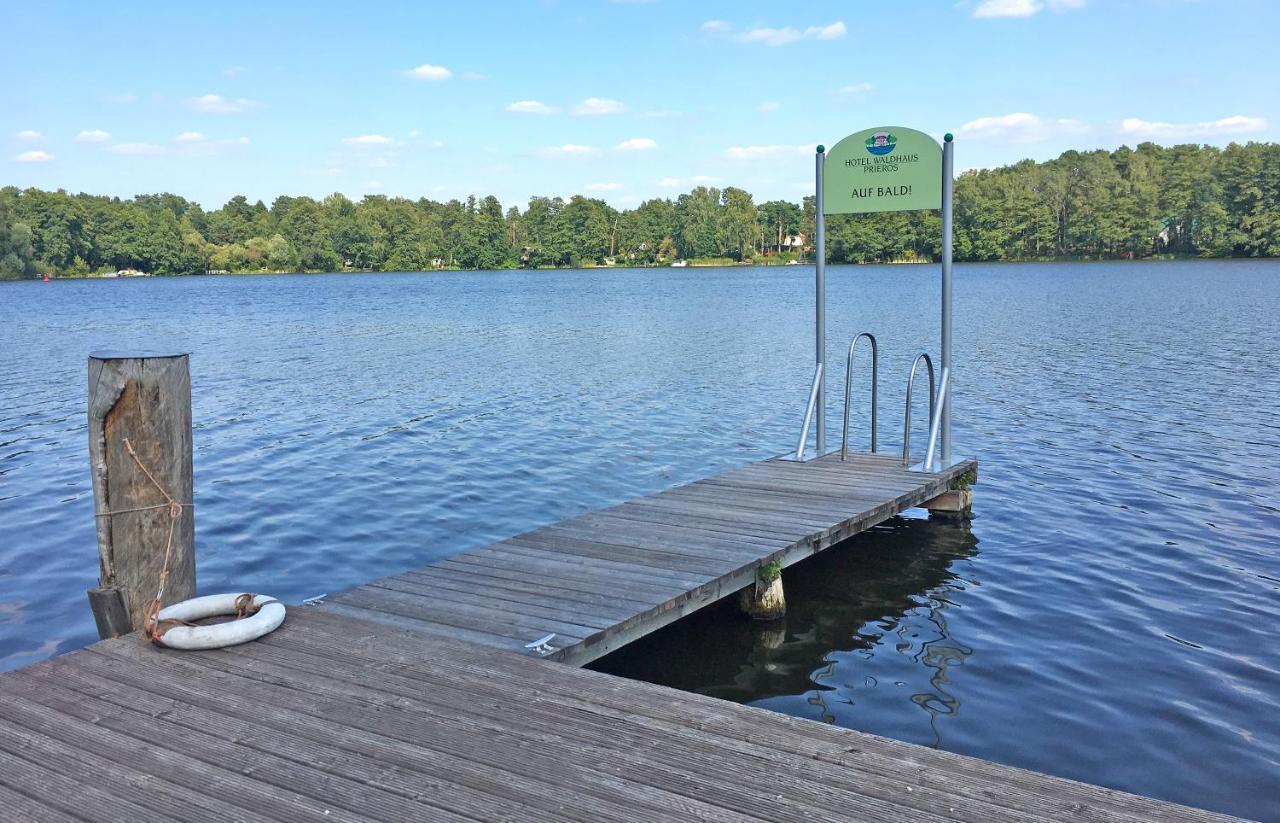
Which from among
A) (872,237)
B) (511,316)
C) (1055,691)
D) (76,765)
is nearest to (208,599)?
(76,765)

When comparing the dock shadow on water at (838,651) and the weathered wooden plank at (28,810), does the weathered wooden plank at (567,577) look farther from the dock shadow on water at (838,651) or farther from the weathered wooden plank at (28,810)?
the weathered wooden plank at (28,810)

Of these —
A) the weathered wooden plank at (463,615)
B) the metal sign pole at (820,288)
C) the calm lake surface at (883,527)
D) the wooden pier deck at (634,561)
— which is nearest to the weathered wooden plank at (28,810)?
the wooden pier deck at (634,561)

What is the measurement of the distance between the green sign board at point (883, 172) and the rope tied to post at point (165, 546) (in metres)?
6.90

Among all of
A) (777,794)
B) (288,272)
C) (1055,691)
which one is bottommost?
(1055,691)

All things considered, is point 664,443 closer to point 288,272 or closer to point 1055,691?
point 1055,691

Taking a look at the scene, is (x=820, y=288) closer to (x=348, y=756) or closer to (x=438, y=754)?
(x=438, y=754)

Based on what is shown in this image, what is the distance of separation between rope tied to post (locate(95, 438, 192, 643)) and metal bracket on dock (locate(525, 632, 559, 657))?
5.36 ft

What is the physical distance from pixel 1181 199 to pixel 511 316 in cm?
9442

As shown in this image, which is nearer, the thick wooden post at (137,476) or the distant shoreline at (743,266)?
the thick wooden post at (137,476)

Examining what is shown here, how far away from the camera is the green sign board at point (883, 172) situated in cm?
959

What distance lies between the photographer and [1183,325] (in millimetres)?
32281

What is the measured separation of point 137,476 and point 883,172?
24.4 ft

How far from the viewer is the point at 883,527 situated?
34.3 ft

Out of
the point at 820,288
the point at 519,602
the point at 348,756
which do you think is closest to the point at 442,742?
the point at 348,756
